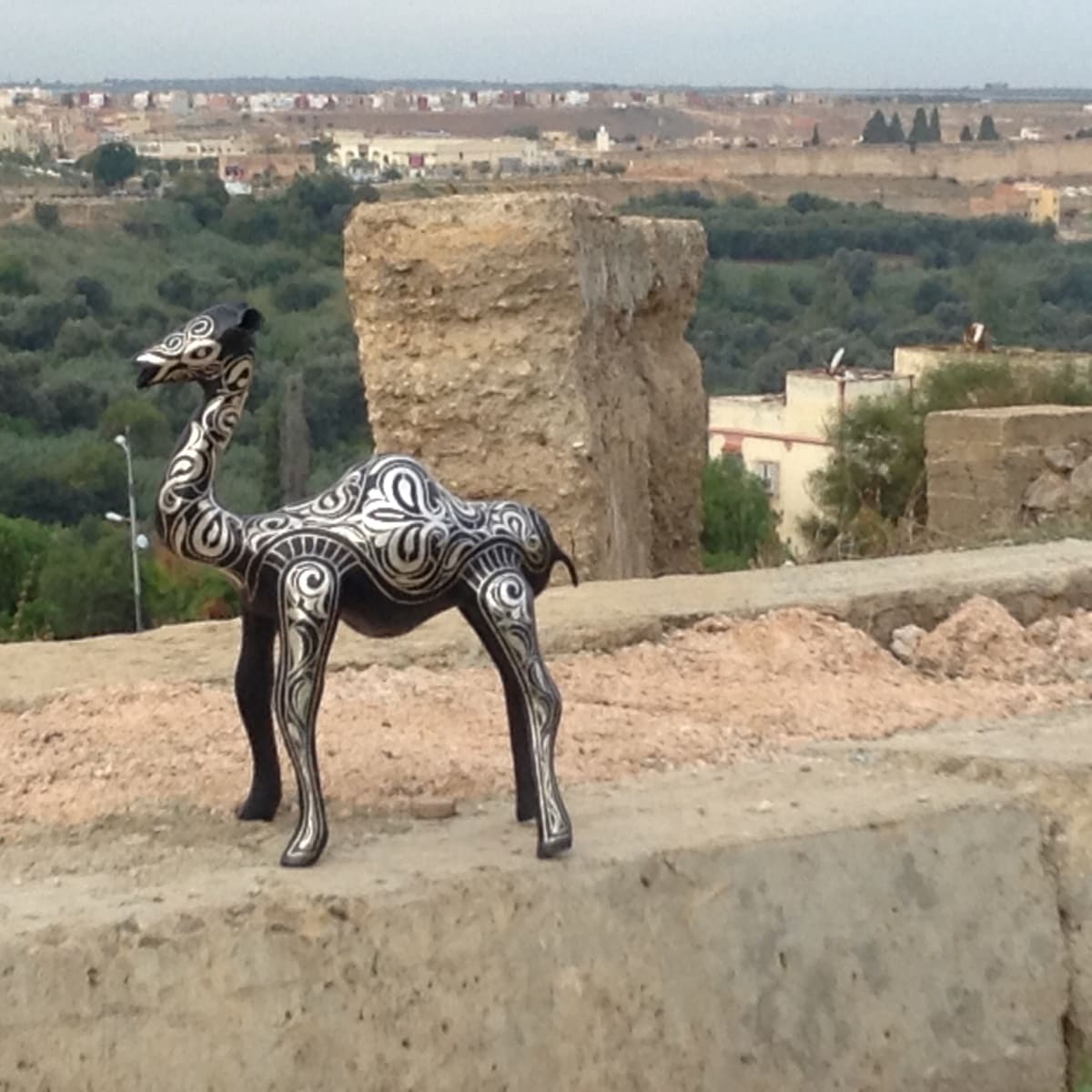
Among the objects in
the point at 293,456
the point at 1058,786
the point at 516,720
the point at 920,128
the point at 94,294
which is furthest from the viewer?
the point at 920,128

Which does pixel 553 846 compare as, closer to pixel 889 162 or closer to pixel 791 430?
pixel 791 430

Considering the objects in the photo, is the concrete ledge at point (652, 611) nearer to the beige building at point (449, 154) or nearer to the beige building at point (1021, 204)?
the beige building at point (1021, 204)

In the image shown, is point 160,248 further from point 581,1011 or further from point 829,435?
point 581,1011

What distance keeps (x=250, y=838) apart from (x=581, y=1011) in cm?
67

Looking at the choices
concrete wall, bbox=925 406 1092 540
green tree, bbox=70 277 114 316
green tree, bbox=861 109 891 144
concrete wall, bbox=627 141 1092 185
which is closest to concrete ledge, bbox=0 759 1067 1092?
concrete wall, bbox=925 406 1092 540

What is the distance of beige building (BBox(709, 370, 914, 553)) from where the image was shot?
19.1m

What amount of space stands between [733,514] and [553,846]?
12101 millimetres

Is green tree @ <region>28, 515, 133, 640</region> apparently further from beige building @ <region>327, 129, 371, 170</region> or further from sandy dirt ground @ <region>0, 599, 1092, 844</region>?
beige building @ <region>327, 129, 371, 170</region>

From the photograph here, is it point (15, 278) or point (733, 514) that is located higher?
point (733, 514)

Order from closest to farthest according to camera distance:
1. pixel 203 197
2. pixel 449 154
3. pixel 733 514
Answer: pixel 733 514 < pixel 203 197 < pixel 449 154

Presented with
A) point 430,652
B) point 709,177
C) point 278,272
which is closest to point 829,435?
point 430,652

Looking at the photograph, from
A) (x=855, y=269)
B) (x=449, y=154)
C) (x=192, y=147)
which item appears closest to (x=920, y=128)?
(x=449, y=154)

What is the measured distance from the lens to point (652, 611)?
527 cm

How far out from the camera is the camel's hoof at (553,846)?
11.0 ft
